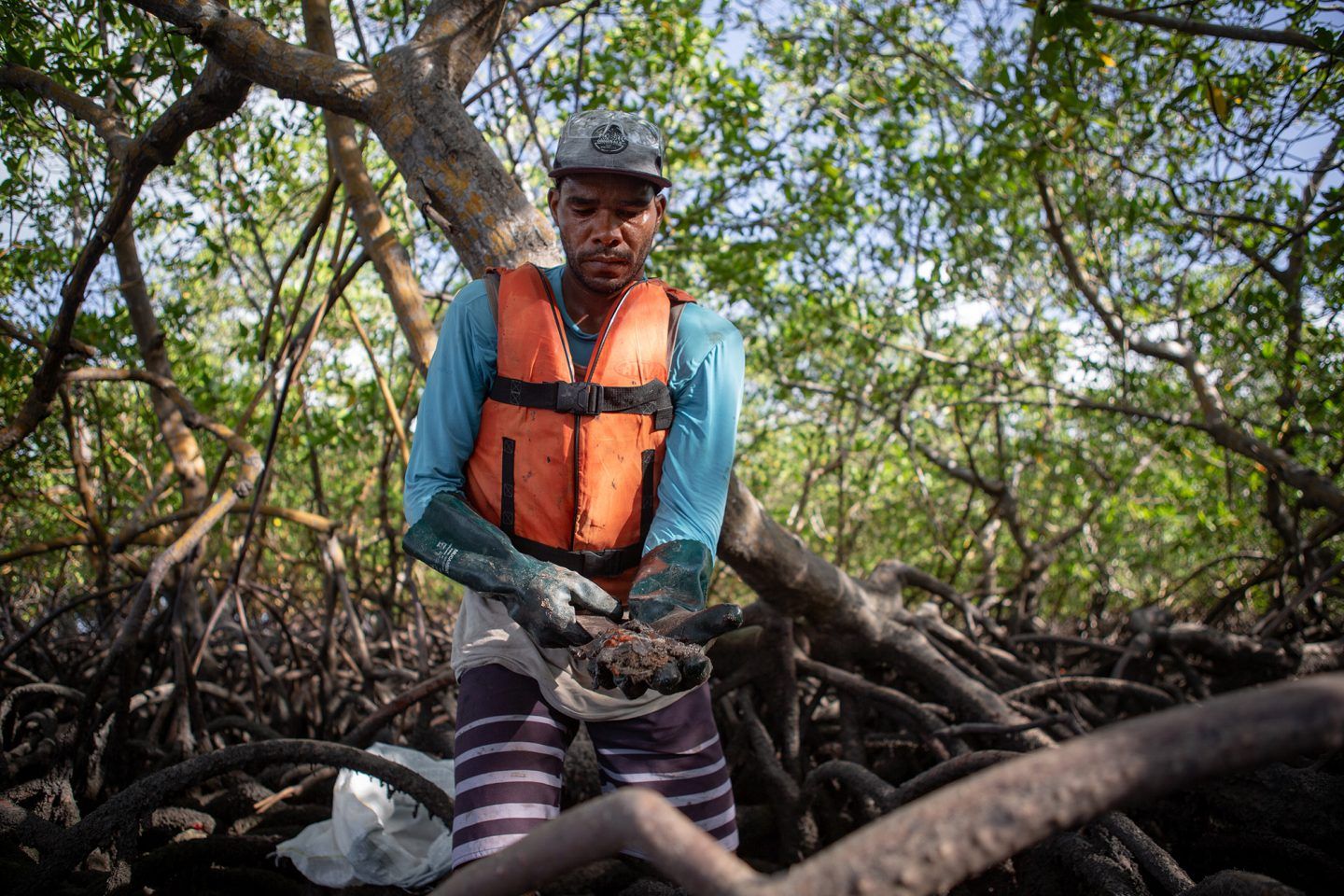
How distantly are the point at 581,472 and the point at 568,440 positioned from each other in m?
0.07

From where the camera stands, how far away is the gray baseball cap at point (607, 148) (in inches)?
74.7

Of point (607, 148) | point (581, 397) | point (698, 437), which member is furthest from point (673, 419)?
point (607, 148)

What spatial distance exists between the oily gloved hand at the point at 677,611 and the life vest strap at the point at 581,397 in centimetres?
28

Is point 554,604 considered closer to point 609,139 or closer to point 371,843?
point 609,139

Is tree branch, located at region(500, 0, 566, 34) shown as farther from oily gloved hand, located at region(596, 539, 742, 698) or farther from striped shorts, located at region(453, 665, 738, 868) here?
striped shorts, located at region(453, 665, 738, 868)

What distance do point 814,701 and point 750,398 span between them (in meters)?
4.40

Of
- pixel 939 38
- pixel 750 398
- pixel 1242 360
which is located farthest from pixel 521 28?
pixel 1242 360

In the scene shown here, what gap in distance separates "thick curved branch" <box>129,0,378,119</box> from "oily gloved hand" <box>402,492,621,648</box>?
4.59 ft

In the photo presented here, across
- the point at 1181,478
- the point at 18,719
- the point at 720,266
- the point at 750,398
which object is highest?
the point at 720,266

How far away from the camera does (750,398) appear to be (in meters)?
7.90

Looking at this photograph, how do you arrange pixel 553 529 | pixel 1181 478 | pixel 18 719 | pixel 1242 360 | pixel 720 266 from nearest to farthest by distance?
pixel 553 529
pixel 18 719
pixel 720 266
pixel 1242 360
pixel 1181 478

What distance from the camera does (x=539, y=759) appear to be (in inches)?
71.2

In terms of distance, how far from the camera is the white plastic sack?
8.46ft

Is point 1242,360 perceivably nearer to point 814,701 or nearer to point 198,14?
point 814,701
